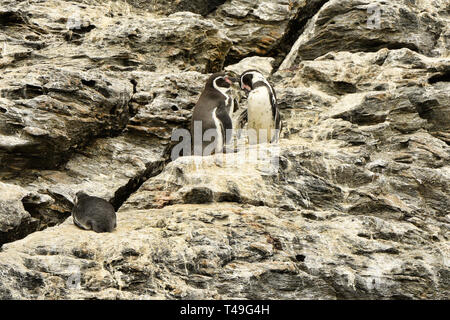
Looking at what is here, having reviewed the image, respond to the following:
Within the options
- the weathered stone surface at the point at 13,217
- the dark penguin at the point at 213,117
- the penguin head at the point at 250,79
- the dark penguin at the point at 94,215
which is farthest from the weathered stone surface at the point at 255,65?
the weathered stone surface at the point at 13,217

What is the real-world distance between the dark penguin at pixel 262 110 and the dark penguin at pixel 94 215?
11.0 feet

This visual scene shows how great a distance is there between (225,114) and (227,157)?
5.66 feet

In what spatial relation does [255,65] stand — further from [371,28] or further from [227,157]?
[227,157]

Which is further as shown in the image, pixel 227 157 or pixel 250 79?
pixel 250 79

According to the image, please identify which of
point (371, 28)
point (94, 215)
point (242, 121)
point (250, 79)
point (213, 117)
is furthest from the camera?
point (371, 28)

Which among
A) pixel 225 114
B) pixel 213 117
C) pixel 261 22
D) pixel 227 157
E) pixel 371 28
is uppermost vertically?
pixel 261 22

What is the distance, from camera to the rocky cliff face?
7.04 meters

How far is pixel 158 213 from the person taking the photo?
8.17 metres

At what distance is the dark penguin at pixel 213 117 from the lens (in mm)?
10305

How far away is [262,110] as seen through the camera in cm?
1081

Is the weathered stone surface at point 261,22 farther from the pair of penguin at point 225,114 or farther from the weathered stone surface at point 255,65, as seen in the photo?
the pair of penguin at point 225,114

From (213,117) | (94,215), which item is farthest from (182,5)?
(94,215)

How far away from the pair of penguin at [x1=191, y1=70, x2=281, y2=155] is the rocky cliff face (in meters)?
0.38

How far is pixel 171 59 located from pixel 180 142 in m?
2.27
